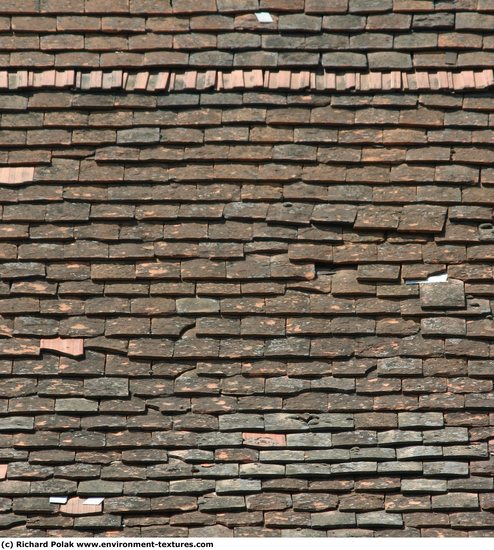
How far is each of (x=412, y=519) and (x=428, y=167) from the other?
2100 millimetres

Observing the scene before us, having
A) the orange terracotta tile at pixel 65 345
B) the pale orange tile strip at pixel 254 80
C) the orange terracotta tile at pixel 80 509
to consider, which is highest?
the pale orange tile strip at pixel 254 80

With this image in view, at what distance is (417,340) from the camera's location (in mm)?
6586

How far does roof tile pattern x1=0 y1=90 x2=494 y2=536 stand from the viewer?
6.35m

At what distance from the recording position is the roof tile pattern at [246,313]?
635 centimetres

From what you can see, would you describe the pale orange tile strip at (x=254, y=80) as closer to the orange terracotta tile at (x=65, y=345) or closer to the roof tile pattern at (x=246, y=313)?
the roof tile pattern at (x=246, y=313)

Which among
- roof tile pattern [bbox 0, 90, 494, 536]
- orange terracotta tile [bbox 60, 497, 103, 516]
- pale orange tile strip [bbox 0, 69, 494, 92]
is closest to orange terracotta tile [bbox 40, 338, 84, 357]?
roof tile pattern [bbox 0, 90, 494, 536]

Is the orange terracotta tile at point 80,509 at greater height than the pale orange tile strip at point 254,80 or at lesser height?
lesser

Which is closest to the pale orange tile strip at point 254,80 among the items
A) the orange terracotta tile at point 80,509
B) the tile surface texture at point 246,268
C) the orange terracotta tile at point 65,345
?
the tile surface texture at point 246,268

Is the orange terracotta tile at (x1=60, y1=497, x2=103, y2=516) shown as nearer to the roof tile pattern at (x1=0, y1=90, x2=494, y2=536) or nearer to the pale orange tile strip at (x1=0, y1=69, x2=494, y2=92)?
the roof tile pattern at (x1=0, y1=90, x2=494, y2=536)

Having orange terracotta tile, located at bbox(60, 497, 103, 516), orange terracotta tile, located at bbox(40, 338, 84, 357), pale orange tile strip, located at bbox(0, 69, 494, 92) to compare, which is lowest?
orange terracotta tile, located at bbox(60, 497, 103, 516)

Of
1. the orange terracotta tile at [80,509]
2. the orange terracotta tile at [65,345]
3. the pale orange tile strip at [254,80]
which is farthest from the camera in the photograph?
the pale orange tile strip at [254,80]

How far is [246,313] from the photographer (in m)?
6.65

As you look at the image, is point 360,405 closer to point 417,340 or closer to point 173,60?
point 417,340

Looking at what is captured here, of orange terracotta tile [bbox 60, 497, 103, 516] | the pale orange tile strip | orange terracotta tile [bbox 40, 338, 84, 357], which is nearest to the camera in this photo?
orange terracotta tile [bbox 60, 497, 103, 516]
